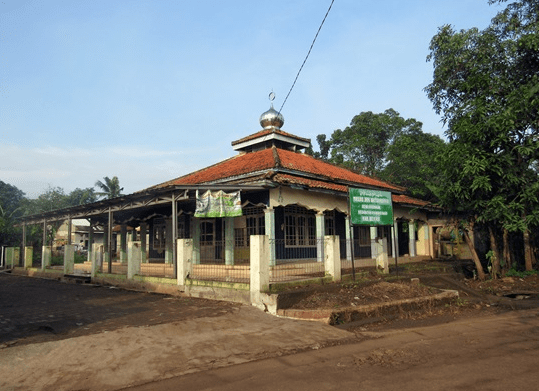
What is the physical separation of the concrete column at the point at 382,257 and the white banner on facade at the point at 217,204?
486cm

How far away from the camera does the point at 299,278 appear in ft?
33.8

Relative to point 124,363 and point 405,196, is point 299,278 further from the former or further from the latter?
point 405,196

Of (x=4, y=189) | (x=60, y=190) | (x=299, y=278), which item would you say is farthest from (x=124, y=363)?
(x=4, y=189)

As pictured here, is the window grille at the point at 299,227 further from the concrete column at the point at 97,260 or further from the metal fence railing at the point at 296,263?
the concrete column at the point at 97,260

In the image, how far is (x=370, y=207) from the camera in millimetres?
11711

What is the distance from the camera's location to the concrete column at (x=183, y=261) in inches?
447

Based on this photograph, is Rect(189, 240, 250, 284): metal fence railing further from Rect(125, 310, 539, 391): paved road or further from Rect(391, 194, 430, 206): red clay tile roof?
Rect(391, 194, 430, 206): red clay tile roof

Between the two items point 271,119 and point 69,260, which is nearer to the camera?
point 69,260

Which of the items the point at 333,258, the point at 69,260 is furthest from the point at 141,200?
the point at 333,258

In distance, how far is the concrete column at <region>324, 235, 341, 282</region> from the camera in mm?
10781

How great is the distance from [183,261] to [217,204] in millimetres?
1956

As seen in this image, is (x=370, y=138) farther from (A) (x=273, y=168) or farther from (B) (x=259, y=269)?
(B) (x=259, y=269)

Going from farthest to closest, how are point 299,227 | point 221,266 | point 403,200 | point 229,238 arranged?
point 403,200 < point 299,227 < point 229,238 < point 221,266

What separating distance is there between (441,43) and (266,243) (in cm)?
1131
